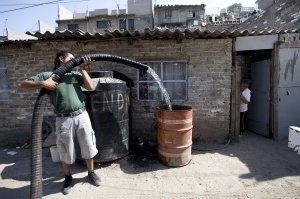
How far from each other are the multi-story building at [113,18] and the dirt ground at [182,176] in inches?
957

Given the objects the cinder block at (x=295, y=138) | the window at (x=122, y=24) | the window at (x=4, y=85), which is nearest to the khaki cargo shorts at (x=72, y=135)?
the cinder block at (x=295, y=138)

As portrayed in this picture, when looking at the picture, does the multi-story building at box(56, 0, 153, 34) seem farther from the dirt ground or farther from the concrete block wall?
the dirt ground

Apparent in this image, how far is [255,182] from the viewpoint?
3.51 metres

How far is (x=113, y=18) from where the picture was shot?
29.5 meters

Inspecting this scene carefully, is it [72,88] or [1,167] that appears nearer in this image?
[72,88]

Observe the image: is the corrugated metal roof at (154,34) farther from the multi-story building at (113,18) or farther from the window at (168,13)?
the window at (168,13)

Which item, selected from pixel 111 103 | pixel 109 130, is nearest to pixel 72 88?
Answer: pixel 111 103

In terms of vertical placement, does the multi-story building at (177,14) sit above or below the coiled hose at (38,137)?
above

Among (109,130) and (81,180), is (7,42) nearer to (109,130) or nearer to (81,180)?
(109,130)

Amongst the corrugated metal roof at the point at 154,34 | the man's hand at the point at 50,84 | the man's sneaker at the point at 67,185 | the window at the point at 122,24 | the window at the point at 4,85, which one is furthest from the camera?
the window at the point at 122,24

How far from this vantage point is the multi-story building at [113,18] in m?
26.7

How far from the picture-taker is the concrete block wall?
16.8 feet

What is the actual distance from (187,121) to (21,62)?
15.6 ft

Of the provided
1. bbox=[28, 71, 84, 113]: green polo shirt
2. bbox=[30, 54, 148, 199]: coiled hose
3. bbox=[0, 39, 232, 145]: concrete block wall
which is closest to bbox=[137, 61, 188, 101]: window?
bbox=[0, 39, 232, 145]: concrete block wall
